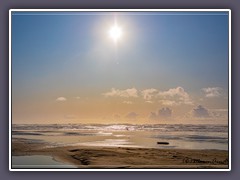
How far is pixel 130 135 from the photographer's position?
96.6 inches

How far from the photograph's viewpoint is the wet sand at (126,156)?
2.45 meters

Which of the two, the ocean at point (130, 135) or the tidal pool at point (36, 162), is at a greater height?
the ocean at point (130, 135)

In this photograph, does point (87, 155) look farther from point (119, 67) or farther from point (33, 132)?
point (119, 67)

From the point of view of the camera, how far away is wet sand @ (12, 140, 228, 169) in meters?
2.45

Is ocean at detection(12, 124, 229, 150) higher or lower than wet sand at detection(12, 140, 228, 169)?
higher

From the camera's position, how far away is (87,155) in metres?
2.45

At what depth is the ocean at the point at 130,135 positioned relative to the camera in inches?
96.2

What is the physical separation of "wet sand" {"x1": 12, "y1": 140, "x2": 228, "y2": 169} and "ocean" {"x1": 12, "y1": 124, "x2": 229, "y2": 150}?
0.03m

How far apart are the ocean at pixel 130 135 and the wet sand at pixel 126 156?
0.11 ft

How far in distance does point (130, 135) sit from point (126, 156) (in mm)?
144

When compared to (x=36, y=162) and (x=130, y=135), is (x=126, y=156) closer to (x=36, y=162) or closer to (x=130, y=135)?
(x=130, y=135)

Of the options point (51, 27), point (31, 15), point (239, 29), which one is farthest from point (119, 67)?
point (239, 29)

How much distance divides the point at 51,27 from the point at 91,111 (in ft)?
2.07

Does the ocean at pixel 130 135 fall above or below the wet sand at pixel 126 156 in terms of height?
above
